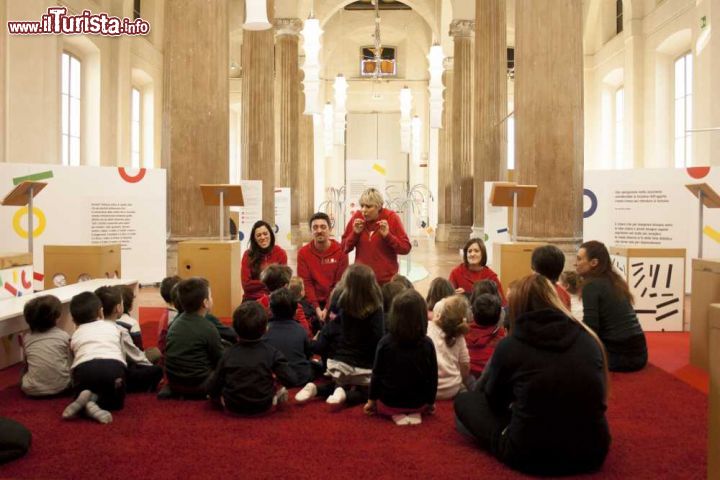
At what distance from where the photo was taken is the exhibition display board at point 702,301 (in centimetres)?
583

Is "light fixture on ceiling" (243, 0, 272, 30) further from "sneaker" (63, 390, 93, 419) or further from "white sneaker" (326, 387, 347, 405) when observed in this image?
"sneaker" (63, 390, 93, 419)

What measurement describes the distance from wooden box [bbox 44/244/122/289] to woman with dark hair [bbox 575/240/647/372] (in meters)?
4.67

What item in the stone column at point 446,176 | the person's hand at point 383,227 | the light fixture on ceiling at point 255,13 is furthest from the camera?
the stone column at point 446,176

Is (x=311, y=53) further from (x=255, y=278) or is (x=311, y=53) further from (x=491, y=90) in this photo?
(x=255, y=278)

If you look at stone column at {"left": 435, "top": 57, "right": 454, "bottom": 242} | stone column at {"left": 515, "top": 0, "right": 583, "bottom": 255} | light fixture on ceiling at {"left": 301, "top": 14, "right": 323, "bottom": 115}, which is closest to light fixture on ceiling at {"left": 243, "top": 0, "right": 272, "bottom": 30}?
stone column at {"left": 515, "top": 0, "right": 583, "bottom": 255}

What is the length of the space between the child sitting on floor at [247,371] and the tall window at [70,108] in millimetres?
14835

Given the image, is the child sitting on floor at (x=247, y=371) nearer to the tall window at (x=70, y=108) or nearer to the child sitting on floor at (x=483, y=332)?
the child sitting on floor at (x=483, y=332)

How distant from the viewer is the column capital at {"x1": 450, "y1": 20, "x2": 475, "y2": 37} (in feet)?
69.3

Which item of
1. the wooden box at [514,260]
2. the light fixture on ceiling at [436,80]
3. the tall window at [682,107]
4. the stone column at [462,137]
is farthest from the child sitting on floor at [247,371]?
the tall window at [682,107]

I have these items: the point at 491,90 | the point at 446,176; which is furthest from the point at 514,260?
the point at 446,176

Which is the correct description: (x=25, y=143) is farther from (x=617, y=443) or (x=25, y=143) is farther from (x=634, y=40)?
(x=634, y=40)

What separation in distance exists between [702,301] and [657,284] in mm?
1475

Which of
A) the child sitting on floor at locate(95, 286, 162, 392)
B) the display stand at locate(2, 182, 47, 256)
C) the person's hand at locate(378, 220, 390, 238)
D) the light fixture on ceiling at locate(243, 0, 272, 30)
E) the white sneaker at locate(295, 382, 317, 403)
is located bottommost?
the white sneaker at locate(295, 382, 317, 403)

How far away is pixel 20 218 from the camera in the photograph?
29.5 ft
